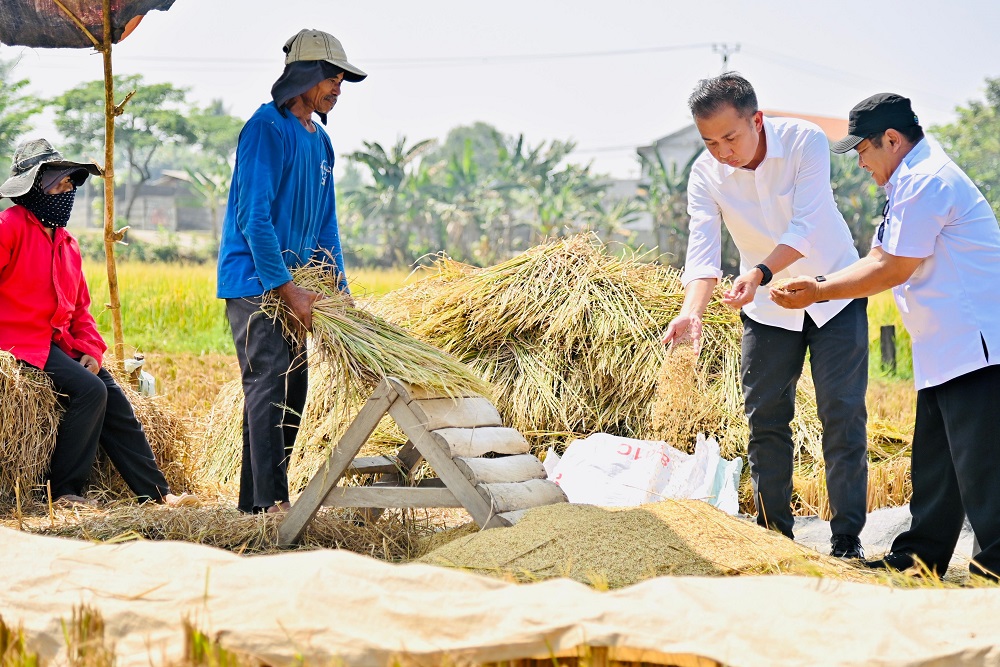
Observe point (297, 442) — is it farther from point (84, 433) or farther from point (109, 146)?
point (109, 146)

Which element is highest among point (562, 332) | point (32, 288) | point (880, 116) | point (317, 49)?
point (317, 49)

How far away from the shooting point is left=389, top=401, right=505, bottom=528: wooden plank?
338 centimetres

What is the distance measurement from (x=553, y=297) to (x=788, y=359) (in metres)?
2.02

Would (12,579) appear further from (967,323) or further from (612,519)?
(967,323)

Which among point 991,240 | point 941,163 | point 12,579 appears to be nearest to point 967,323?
point 991,240

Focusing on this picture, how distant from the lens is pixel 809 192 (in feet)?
12.4

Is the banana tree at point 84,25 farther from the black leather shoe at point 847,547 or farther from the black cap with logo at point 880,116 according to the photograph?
the black leather shoe at point 847,547

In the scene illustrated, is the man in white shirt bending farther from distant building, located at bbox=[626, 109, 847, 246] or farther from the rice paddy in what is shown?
distant building, located at bbox=[626, 109, 847, 246]

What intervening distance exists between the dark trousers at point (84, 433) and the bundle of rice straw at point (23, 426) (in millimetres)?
64

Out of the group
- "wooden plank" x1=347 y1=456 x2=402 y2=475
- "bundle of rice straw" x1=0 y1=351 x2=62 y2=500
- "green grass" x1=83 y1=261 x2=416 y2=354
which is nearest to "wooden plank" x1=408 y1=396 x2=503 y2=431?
"wooden plank" x1=347 y1=456 x2=402 y2=475

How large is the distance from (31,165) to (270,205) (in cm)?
166

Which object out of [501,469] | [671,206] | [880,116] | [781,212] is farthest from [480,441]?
[671,206]

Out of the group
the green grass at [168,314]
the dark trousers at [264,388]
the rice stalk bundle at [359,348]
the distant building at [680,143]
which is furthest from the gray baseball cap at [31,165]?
the distant building at [680,143]

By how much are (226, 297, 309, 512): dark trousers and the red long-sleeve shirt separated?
4.22 feet
